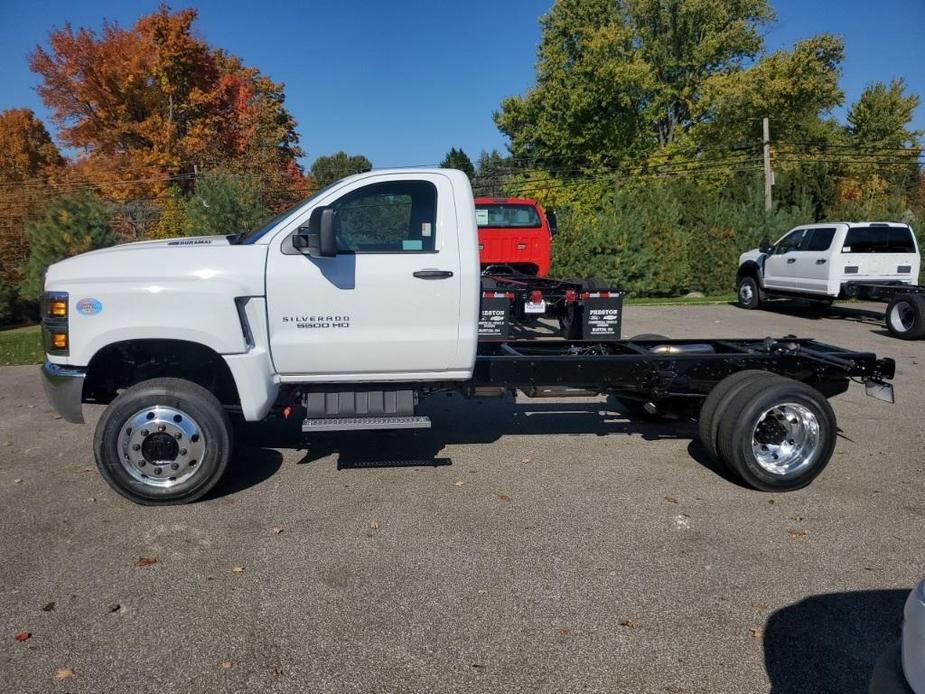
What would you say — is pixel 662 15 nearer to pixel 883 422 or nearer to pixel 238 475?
pixel 883 422

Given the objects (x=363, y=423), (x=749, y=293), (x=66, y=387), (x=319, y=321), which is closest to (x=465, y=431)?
(x=363, y=423)

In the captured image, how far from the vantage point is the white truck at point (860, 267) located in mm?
13180

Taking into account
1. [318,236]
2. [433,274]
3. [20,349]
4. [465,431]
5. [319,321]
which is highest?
[318,236]

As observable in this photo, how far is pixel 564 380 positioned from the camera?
17.8 ft

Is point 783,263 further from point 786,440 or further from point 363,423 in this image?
point 363,423

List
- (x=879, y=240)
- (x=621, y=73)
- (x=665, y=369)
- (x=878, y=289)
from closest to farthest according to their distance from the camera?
(x=665, y=369), (x=878, y=289), (x=879, y=240), (x=621, y=73)

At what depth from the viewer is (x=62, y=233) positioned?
1717cm

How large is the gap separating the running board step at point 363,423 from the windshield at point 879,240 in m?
13.1

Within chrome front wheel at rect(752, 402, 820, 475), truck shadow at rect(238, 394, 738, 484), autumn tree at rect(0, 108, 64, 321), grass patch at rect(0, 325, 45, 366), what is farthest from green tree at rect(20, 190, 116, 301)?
chrome front wheel at rect(752, 402, 820, 475)

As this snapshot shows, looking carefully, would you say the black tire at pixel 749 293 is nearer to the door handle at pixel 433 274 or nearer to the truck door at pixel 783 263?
the truck door at pixel 783 263

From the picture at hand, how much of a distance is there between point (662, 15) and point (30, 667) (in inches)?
2005

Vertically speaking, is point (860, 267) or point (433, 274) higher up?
point (860, 267)

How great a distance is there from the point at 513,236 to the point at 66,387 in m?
10.3

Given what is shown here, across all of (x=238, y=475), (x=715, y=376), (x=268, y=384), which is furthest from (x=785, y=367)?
(x=238, y=475)
